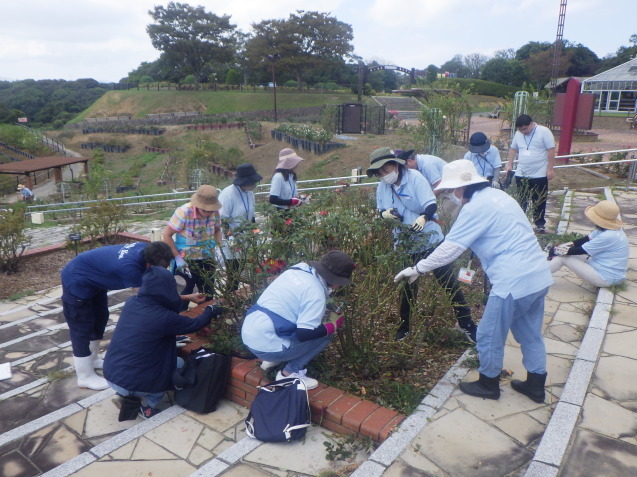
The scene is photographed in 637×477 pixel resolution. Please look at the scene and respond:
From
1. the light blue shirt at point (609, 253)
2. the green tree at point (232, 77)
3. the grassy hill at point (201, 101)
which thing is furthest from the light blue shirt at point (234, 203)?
the green tree at point (232, 77)

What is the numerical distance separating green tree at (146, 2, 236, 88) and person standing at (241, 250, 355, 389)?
53551 millimetres

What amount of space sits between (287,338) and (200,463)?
2.87ft

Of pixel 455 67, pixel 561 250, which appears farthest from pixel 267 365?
pixel 455 67

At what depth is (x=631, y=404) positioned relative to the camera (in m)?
3.17

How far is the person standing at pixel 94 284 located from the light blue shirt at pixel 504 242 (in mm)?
1988

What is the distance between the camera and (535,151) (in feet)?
20.5

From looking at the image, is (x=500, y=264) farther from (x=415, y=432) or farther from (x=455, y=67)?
(x=455, y=67)

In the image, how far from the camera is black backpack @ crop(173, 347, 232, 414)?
11.5ft

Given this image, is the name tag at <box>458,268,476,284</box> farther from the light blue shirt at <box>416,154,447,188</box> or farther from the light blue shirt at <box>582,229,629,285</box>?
the light blue shirt at <box>582,229,629,285</box>

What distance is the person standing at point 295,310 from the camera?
10.1 feet

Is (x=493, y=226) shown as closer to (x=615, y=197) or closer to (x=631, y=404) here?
(x=631, y=404)

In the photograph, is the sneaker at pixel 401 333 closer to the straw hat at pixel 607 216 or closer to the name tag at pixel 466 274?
the name tag at pixel 466 274

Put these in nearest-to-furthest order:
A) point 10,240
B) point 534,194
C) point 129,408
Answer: point 129,408
point 534,194
point 10,240

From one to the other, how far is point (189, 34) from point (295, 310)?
5566cm
